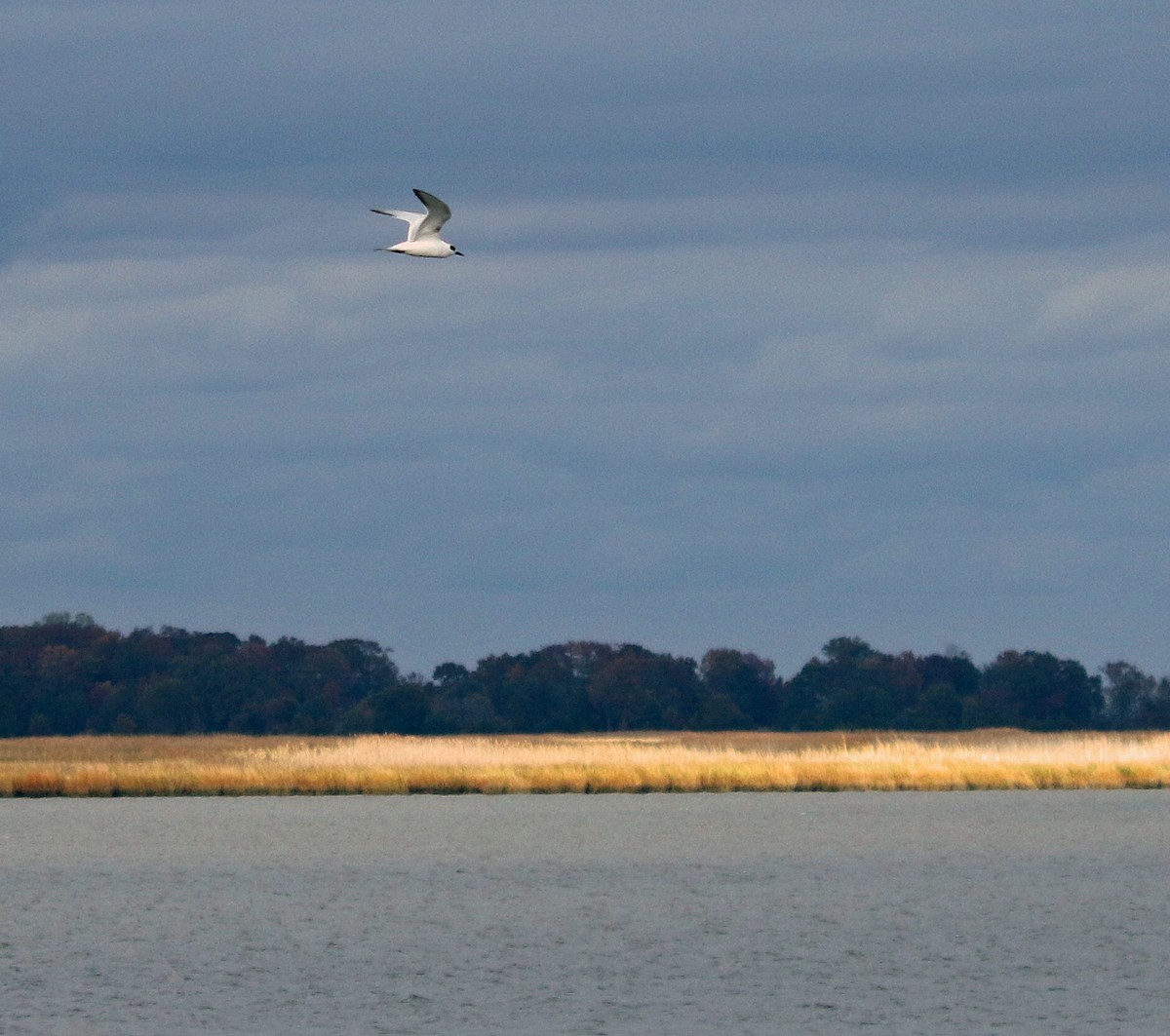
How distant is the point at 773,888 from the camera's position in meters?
29.5

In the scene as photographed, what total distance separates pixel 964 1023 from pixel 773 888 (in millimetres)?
12033

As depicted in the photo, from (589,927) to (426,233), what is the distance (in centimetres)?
901

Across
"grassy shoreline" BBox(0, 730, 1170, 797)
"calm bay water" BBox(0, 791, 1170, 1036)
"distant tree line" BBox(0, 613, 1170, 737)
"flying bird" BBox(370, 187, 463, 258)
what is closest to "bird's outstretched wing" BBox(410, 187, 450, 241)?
"flying bird" BBox(370, 187, 463, 258)

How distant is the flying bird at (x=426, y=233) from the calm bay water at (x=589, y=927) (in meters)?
8.10

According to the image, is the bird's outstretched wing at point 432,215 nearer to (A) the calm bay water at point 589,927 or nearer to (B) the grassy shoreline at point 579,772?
(A) the calm bay water at point 589,927

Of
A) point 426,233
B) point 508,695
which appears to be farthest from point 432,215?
point 508,695

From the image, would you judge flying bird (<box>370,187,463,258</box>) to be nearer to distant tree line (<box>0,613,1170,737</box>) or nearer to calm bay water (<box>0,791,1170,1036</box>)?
Result: calm bay water (<box>0,791,1170,1036</box>)

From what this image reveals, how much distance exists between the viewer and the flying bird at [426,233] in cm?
2661

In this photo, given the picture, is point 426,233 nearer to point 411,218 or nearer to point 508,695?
point 411,218

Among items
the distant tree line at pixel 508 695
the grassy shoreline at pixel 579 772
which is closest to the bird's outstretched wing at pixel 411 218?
the grassy shoreline at pixel 579 772

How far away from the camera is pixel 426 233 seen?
91.0 feet

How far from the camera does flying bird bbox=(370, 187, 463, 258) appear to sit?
87.3 ft

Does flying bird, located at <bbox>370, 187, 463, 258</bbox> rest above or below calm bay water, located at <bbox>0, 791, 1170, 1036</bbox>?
above

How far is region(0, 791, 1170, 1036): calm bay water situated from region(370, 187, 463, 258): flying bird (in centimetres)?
810
